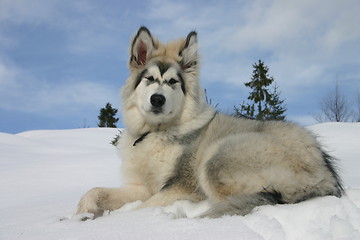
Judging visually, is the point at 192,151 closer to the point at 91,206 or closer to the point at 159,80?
the point at 159,80

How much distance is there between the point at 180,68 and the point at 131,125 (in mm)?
1032

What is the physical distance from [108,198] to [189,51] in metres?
2.24

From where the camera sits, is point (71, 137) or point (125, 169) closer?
point (125, 169)

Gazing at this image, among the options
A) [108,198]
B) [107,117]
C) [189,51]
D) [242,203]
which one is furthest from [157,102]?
[107,117]

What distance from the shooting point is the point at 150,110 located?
410cm

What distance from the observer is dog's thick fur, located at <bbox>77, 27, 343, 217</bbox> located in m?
3.24

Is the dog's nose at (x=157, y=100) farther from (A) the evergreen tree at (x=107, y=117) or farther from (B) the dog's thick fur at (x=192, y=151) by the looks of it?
(A) the evergreen tree at (x=107, y=117)

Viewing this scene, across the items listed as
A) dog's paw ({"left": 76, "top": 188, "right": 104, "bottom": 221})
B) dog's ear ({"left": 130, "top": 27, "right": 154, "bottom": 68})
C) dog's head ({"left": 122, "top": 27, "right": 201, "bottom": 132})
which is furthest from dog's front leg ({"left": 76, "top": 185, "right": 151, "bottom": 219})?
dog's ear ({"left": 130, "top": 27, "right": 154, "bottom": 68})

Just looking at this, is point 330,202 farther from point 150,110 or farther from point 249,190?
point 150,110

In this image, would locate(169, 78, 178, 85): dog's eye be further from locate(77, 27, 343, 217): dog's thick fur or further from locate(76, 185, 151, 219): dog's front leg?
locate(76, 185, 151, 219): dog's front leg

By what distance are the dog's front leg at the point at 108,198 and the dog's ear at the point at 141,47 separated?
5.58ft

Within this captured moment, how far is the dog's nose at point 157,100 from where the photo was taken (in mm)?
4020

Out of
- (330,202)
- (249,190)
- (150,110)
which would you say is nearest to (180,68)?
(150,110)

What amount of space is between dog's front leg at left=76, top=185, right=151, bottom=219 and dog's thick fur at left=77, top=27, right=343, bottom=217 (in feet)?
0.04
